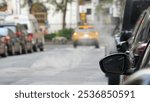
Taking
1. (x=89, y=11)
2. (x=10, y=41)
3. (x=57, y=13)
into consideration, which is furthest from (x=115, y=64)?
(x=89, y=11)

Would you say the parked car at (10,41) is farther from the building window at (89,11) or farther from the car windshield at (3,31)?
the building window at (89,11)

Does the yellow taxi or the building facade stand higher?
the yellow taxi

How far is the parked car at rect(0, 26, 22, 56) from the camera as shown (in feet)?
94.5

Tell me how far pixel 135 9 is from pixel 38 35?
26.9 meters

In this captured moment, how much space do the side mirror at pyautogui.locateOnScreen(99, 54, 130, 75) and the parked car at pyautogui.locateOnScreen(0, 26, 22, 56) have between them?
76.8 ft

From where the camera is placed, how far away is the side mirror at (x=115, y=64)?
14.6 ft

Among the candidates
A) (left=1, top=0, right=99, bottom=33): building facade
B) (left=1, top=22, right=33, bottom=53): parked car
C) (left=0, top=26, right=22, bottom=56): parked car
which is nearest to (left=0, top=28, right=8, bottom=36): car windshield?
(left=0, top=26, right=22, bottom=56): parked car

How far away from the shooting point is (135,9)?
1180 centimetres

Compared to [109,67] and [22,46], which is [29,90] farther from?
[22,46]

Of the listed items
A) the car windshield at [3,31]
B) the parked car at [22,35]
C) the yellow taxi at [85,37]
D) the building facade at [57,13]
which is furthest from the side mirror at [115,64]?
the building facade at [57,13]

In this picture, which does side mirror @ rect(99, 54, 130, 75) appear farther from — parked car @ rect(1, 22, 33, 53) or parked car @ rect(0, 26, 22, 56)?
parked car @ rect(1, 22, 33, 53)

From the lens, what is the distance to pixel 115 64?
4.52 m

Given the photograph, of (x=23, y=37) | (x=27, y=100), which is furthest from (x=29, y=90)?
(x=23, y=37)

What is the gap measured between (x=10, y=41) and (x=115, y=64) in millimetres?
25278
